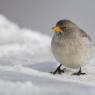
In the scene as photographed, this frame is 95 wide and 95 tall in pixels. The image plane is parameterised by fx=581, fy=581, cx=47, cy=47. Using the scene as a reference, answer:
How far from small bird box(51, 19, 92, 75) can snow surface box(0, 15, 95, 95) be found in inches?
5.8

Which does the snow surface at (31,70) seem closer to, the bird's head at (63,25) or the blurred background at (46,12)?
the bird's head at (63,25)

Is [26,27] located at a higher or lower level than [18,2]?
lower

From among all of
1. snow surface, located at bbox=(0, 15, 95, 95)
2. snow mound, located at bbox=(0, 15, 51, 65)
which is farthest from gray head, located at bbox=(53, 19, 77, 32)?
snow mound, located at bbox=(0, 15, 51, 65)

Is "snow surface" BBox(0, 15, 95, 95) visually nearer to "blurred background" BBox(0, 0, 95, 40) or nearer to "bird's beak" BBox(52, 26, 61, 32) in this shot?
"bird's beak" BBox(52, 26, 61, 32)

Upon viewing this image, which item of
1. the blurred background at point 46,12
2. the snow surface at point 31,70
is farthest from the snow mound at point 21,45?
the blurred background at point 46,12

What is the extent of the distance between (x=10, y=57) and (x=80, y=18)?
3.65 meters

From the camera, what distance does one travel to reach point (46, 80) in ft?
17.1

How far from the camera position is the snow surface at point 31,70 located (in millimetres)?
4730

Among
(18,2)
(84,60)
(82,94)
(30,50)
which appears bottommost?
(82,94)

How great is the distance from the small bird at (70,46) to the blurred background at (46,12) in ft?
14.8

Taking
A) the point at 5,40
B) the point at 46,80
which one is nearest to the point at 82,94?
the point at 46,80

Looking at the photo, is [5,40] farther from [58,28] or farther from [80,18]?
[58,28]

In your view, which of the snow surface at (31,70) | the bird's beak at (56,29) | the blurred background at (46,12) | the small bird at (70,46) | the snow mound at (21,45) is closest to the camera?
the snow surface at (31,70)

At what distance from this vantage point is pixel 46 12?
11.9 meters
